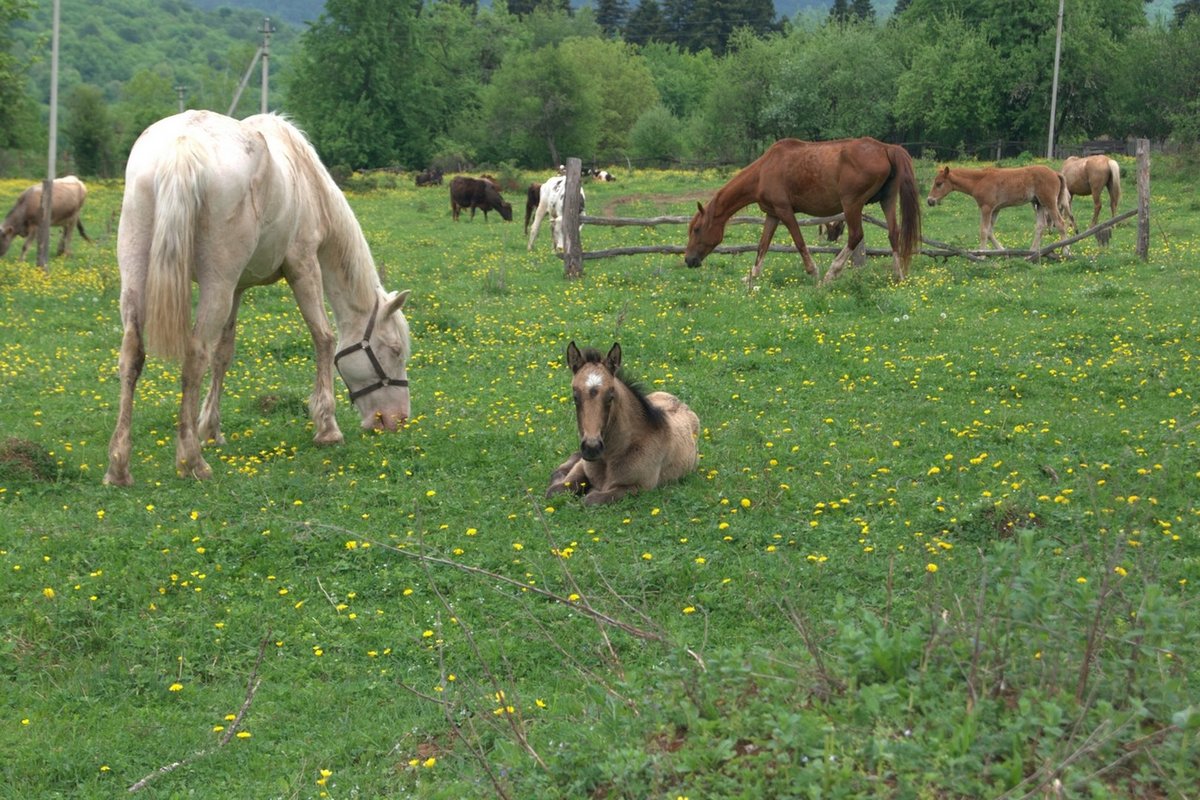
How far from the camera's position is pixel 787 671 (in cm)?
396

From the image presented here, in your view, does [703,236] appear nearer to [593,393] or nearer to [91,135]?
[593,393]

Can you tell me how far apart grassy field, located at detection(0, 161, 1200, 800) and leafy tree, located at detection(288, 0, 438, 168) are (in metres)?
51.2

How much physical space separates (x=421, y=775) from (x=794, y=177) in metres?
14.2

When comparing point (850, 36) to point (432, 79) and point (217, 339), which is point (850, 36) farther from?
point (217, 339)

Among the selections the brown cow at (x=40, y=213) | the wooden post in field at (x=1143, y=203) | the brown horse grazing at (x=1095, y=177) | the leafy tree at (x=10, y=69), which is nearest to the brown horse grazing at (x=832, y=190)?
the wooden post in field at (x=1143, y=203)

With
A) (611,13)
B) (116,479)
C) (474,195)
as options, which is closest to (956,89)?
(474,195)

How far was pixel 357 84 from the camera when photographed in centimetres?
6512

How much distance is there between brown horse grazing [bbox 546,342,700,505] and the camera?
7750 millimetres

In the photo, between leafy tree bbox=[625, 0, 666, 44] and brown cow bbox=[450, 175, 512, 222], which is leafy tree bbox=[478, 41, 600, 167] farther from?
leafy tree bbox=[625, 0, 666, 44]

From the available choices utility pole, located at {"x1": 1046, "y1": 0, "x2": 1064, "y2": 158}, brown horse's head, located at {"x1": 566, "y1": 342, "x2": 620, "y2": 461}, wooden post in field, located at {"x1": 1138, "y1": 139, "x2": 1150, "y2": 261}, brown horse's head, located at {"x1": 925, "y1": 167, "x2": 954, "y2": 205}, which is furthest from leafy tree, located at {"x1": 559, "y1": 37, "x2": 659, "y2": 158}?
brown horse's head, located at {"x1": 566, "y1": 342, "x2": 620, "y2": 461}

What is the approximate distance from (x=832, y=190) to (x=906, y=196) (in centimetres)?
117

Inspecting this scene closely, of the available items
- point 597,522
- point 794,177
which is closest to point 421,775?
point 597,522

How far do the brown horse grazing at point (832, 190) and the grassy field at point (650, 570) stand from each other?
6.65 feet

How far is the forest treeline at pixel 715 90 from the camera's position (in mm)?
52812
